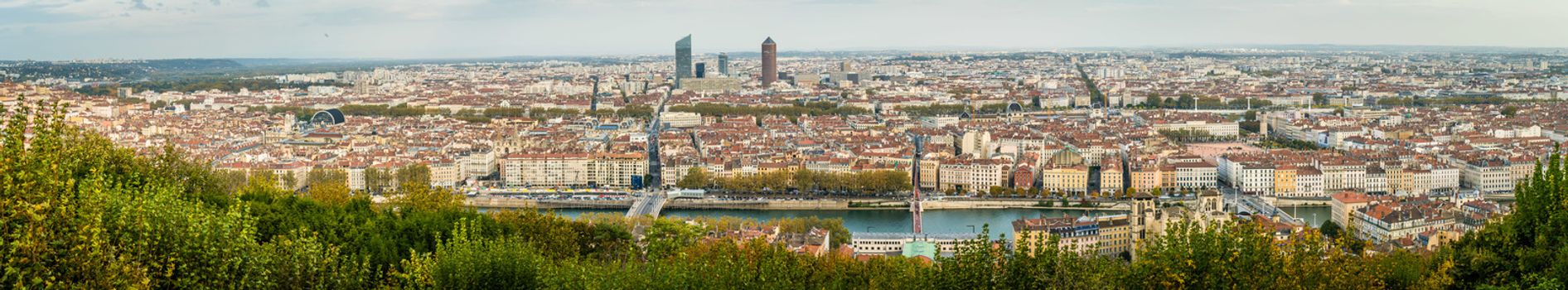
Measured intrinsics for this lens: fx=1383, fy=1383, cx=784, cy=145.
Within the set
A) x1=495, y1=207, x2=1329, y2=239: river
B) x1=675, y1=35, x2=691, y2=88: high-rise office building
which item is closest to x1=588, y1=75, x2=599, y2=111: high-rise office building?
x1=675, y1=35, x2=691, y2=88: high-rise office building

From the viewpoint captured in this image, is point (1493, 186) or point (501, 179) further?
point (501, 179)

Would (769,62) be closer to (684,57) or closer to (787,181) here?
(684,57)

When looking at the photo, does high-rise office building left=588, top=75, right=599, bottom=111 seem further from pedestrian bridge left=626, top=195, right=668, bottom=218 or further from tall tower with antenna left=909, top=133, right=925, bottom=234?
pedestrian bridge left=626, top=195, right=668, bottom=218

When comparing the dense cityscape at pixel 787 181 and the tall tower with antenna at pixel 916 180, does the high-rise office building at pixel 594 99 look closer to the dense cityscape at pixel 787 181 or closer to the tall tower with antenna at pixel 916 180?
the dense cityscape at pixel 787 181

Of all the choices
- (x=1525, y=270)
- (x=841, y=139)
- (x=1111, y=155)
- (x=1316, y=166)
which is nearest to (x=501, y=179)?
(x=841, y=139)

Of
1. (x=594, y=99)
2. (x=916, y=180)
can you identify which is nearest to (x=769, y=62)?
(x=594, y=99)

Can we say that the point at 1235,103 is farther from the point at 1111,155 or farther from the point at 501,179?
the point at 501,179

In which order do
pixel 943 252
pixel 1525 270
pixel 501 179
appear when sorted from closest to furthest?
pixel 1525 270, pixel 943 252, pixel 501 179
